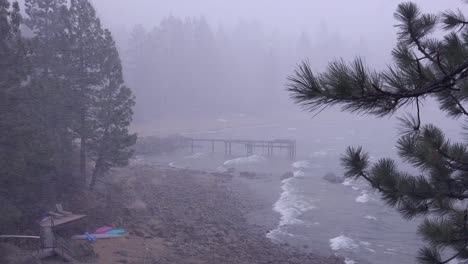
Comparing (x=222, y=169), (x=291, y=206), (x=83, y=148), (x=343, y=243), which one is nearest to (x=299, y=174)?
(x=222, y=169)

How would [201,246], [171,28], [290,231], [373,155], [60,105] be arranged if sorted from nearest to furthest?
[201,246]
[60,105]
[290,231]
[373,155]
[171,28]

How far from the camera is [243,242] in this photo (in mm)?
19578

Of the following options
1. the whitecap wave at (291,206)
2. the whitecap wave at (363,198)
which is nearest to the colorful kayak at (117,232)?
the whitecap wave at (291,206)

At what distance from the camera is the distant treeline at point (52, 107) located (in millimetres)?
14758

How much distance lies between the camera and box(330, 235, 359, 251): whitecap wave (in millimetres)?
19492

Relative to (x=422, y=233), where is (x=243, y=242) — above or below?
below

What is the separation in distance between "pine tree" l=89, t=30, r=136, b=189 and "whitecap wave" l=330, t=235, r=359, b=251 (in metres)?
10.5

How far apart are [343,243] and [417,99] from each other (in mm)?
17026

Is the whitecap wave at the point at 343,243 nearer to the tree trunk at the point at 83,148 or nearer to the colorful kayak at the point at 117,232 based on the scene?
the colorful kayak at the point at 117,232

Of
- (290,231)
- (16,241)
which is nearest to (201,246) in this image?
(290,231)

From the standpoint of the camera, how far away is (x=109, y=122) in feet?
73.7

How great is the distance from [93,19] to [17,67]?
28.9 feet

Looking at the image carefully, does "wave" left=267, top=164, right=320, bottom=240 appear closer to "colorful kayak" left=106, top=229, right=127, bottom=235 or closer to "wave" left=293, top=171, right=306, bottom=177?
"wave" left=293, top=171, right=306, bottom=177

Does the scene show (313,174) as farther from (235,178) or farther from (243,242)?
(243,242)
